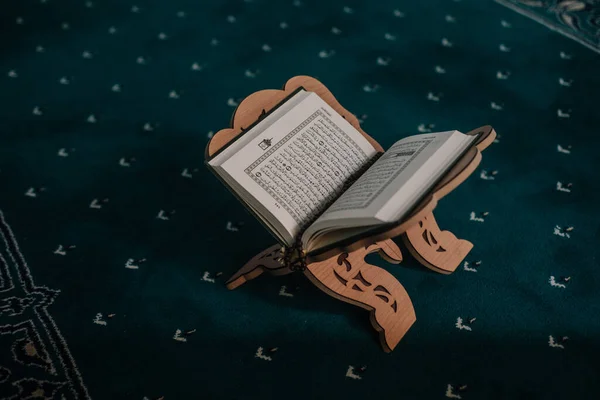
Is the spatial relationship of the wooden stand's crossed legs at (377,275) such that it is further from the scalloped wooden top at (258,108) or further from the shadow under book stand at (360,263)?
the scalloped wooden top at (258,108)

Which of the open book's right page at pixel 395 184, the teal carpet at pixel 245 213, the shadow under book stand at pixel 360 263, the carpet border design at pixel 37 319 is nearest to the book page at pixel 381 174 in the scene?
the open book's right page at pixel 395 184

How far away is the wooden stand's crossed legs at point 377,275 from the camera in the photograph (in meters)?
1.61

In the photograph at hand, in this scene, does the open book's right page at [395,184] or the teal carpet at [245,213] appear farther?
the teal carpet at [245,213]

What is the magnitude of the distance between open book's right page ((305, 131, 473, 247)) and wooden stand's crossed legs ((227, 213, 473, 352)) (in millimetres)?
254

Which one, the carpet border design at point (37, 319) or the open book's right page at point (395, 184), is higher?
the open book's right page at point (395, 184)

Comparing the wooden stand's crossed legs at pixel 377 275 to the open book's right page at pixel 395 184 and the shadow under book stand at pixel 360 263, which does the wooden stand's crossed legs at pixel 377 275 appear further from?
the open book's right page at pixel 395 184

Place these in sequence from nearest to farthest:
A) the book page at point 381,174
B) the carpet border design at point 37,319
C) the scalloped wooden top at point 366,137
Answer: the scalloped wooden top at point 366,137 < the book page at point 381,174 < the carpet border design at point 37,319

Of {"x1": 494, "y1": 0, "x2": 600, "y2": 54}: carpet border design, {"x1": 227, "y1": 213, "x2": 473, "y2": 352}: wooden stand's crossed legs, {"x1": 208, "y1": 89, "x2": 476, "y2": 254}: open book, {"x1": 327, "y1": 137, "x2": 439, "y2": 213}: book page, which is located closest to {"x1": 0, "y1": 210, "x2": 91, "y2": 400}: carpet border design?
{"x1": 227, "y1": 213, "x2": 473, "y2": 352}: wooden stand's crossed legs

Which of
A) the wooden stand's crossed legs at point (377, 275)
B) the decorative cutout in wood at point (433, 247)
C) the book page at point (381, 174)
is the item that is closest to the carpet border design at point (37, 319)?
the wooden stand's crossed legs at point (377, 275)

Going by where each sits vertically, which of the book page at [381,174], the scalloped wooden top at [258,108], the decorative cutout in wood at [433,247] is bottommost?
the decorative cutout in wood at [433,247]

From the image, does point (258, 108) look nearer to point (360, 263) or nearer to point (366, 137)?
point (366, 137)

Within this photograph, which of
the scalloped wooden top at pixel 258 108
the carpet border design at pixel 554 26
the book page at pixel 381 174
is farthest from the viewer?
the carpet border design at pixel 554 26

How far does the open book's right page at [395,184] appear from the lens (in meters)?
1.24

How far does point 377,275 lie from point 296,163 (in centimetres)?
45
